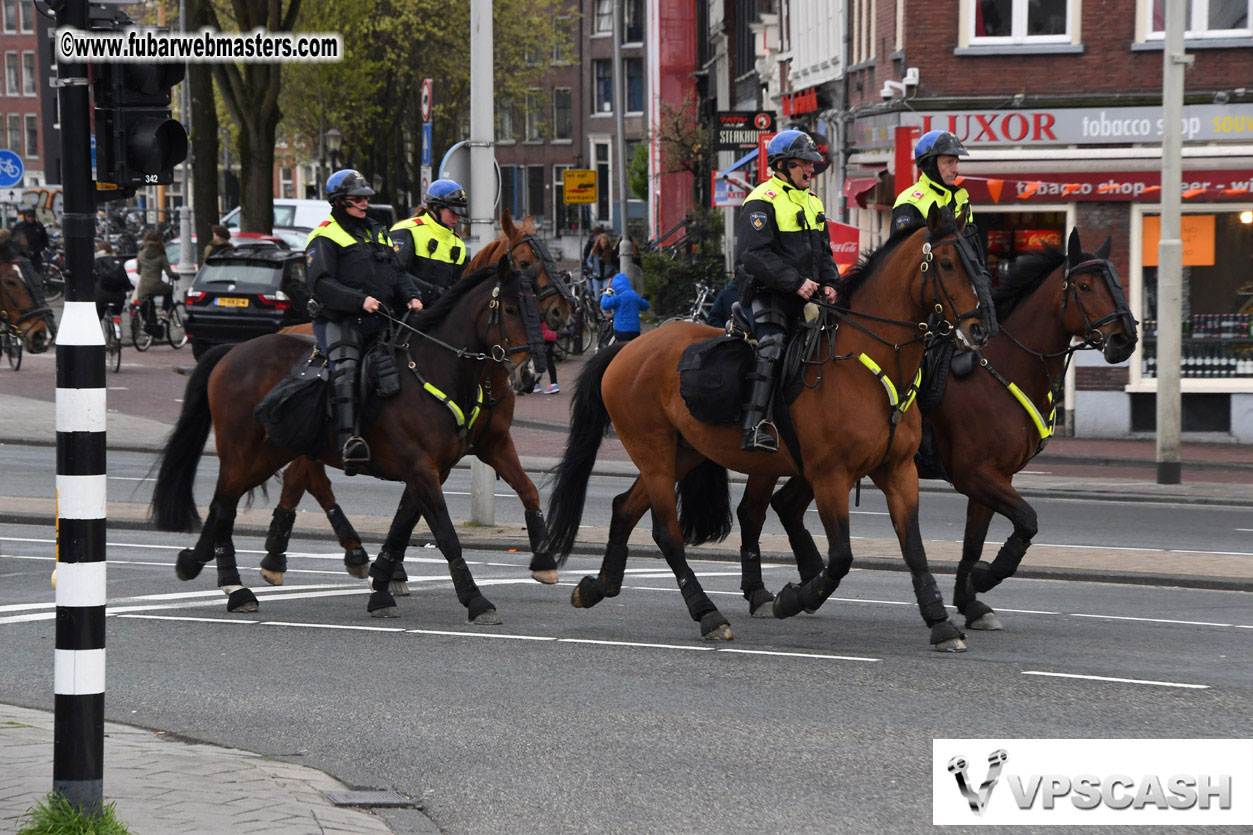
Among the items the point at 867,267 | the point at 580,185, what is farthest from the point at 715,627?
the point at 580,185

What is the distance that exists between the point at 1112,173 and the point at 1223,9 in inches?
132

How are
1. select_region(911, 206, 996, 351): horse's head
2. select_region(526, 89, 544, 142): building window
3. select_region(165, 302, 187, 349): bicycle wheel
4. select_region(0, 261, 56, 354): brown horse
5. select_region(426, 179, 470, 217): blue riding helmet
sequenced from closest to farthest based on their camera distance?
select_region(911, 206, 996, 351): horse's head
select_region(426, 179, 470, 217): blue riding helmet
select_region(0, 261, 56, 354): brown horse
select_region(165, 302, 187, 349): bicycle wheel
select_region(526, 89, 544, 142): building window

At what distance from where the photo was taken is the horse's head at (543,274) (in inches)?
420

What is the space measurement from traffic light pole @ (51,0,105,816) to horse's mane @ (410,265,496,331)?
16.7 feet

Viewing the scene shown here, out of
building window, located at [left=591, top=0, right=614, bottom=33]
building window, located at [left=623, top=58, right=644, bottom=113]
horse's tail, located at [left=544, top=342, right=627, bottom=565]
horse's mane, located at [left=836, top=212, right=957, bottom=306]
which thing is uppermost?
building window, located at [left=591, top=0, right=614, bottom=33]

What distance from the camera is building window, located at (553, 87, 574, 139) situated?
285ft

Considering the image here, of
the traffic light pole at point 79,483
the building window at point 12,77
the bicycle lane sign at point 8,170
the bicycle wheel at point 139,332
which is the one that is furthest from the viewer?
the building window at point 12,77

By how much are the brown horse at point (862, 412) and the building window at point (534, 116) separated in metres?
60.6

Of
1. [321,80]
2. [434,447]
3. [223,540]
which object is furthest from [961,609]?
[321,80]

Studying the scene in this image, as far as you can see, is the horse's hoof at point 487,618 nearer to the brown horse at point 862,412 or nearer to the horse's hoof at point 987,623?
the brown horse at point 862,412

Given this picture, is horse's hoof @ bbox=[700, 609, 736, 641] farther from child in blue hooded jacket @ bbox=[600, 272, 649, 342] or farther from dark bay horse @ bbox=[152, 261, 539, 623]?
child in blue hooded jacket @ bbox=[600, 272, 649, 342]

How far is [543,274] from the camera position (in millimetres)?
10812

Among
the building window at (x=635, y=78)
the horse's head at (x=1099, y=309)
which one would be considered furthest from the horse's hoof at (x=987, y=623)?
the building window at (x=635, y=78)

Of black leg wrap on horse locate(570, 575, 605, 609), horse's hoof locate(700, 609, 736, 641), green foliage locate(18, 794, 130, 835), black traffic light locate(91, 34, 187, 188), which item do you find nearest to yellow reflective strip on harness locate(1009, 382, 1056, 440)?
horse's hoof locate(700, 609, 736, 641)
